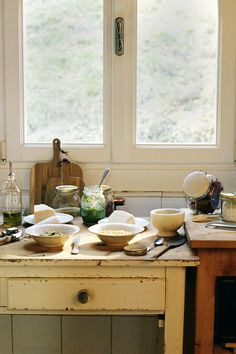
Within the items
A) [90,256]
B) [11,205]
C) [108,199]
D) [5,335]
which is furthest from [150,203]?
[5,335]

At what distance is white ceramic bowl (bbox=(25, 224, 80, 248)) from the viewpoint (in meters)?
1.59

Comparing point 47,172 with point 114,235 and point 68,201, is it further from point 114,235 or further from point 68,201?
point 114,235

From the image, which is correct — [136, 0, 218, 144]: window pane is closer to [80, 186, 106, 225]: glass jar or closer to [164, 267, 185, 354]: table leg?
[80, 186, 106, 225]: glass jar

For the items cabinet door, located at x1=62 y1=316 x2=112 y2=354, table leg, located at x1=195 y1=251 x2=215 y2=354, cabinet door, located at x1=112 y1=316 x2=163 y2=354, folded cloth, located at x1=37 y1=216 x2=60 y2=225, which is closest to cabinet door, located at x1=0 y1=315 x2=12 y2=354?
cabinet door, located at x1=62 y1=316 x2=112 y2=354

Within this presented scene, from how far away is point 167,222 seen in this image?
5.60ft

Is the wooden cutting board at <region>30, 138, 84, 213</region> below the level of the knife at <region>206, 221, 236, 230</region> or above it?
above

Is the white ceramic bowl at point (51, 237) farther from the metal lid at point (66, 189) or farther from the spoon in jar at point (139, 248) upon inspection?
the metal lid at point (66, 189)

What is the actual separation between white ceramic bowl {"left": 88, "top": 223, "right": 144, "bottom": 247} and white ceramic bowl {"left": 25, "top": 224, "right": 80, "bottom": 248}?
80mm

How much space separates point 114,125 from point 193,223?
0.64m

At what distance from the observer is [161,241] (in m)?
1.67

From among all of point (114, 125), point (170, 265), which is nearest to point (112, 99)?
point (114, 125)

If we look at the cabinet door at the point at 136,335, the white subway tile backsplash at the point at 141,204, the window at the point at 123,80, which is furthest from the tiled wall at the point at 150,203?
the cabinet door at the point at 136,335

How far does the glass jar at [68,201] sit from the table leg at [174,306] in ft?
2.00

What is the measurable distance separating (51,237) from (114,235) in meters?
0.20
